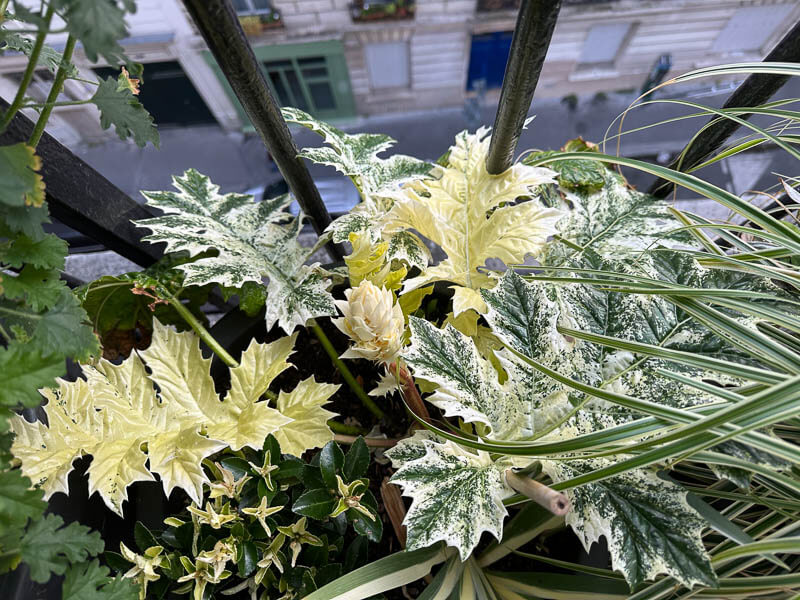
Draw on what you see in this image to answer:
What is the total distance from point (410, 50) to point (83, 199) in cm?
127

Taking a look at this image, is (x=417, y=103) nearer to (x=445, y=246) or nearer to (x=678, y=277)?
(x=445, y=246)

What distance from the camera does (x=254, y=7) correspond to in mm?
1459

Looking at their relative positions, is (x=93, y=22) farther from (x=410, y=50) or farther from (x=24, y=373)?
(x=410, y=50)

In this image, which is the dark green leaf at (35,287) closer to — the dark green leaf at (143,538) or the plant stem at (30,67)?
the plant stem at (30,67)

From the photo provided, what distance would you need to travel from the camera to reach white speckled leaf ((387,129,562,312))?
0.54m

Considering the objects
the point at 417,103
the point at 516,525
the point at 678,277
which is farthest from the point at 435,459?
the point at 417,103

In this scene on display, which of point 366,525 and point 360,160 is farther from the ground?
point 360,160

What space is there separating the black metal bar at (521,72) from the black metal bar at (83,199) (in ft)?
1.53

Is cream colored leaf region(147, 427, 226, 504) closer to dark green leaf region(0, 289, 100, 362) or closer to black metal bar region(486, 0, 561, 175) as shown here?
dark green leaf region(0, 289, 100, 362)

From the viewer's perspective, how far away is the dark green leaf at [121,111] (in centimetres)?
40

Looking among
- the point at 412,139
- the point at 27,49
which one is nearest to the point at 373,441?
the point at 27,49

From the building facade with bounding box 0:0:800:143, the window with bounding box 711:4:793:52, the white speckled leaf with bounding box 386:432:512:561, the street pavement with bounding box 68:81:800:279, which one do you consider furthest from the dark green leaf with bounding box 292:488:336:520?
the window with bounding box 711:4:793:52

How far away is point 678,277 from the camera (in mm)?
469

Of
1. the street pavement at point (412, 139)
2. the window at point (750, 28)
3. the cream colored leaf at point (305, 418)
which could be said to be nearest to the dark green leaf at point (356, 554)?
the cream colored leaf at point (305, 418)
